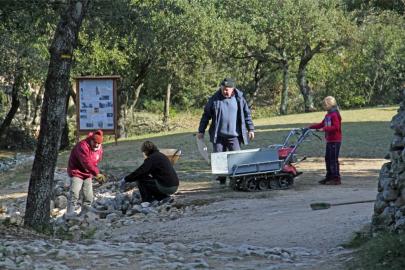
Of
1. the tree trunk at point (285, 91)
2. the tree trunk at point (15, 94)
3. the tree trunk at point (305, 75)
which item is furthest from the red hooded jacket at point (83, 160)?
the tree trunk at point (285, 91)

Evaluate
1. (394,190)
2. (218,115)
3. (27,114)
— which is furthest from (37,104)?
(394,190)

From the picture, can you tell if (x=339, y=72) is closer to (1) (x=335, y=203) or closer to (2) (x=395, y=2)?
(2) (x=395, y=2)

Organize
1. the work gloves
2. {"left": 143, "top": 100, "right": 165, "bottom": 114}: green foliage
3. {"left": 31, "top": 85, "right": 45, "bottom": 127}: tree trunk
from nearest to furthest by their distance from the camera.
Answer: the work gloves, {"left": 31, "top": 85, "right": 45, "bottom": 127}: tree trunk, {"left": 143, "top": 100, "right": 165, "bottom": 114}: green foliage

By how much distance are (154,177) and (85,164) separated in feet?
4.94

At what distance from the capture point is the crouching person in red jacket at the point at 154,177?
13.7 metres

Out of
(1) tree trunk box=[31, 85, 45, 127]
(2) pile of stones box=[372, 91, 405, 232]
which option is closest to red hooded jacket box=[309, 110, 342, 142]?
(2) pile of stones box=[372, 91, 405, 232]

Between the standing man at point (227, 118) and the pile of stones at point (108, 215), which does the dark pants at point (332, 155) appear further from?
the pile of stones at point (108, 215)

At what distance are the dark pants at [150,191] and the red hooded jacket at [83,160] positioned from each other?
3.79ft

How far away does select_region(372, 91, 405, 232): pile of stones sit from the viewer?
825cm

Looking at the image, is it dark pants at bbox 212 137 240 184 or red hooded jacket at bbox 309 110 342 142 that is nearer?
red hooded jacket at bbox 309 110 342 142

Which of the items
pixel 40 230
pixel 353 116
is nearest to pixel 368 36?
Result: pixel 353 116

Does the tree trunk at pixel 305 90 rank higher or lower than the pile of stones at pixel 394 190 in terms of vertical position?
higher

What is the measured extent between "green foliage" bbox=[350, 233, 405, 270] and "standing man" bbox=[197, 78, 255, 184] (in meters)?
6.59

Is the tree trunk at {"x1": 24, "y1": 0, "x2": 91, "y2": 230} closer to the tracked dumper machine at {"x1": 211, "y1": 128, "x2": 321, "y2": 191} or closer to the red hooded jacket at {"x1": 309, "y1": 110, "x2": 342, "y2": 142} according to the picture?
the tracked dumper machine at {"x1": 211, "y1": 128, "x2": 321, "y2": 191}
